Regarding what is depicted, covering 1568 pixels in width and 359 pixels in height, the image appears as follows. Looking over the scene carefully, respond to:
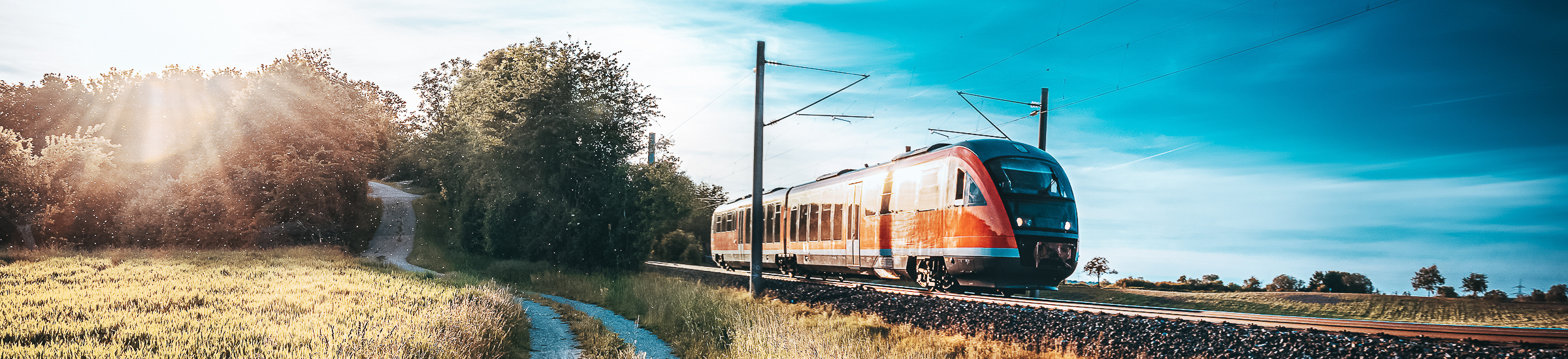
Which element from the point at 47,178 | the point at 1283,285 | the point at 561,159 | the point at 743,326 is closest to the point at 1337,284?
the point at 1283,285

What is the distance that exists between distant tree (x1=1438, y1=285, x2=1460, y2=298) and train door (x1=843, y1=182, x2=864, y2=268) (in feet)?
37.3

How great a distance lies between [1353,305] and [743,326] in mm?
12918

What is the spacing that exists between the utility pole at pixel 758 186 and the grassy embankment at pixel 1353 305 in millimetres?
8360

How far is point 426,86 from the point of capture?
61.5 meters

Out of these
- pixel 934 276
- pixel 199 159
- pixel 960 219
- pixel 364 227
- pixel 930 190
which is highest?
pixel 199 159

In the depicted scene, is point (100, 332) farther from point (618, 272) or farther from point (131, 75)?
point (131, 75)

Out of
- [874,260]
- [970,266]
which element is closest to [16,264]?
[874,260]

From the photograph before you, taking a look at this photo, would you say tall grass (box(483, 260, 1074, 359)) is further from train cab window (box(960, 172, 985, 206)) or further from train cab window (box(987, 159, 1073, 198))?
train cab window (box(987, 159, 1073, 198))

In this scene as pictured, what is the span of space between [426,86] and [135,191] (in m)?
24.1

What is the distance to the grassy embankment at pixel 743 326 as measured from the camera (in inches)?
458

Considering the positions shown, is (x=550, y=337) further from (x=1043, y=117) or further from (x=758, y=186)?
(x=1043, y=117)

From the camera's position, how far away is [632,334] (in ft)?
60.3

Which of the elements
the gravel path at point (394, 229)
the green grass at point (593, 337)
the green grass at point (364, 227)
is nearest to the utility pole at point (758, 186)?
the green grass at point (593, 337)

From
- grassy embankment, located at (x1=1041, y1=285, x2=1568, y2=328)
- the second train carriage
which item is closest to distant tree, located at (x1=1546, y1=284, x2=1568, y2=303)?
grassy embankment, located at (x1=1041, y1=285, x2=1568, y2=328)
